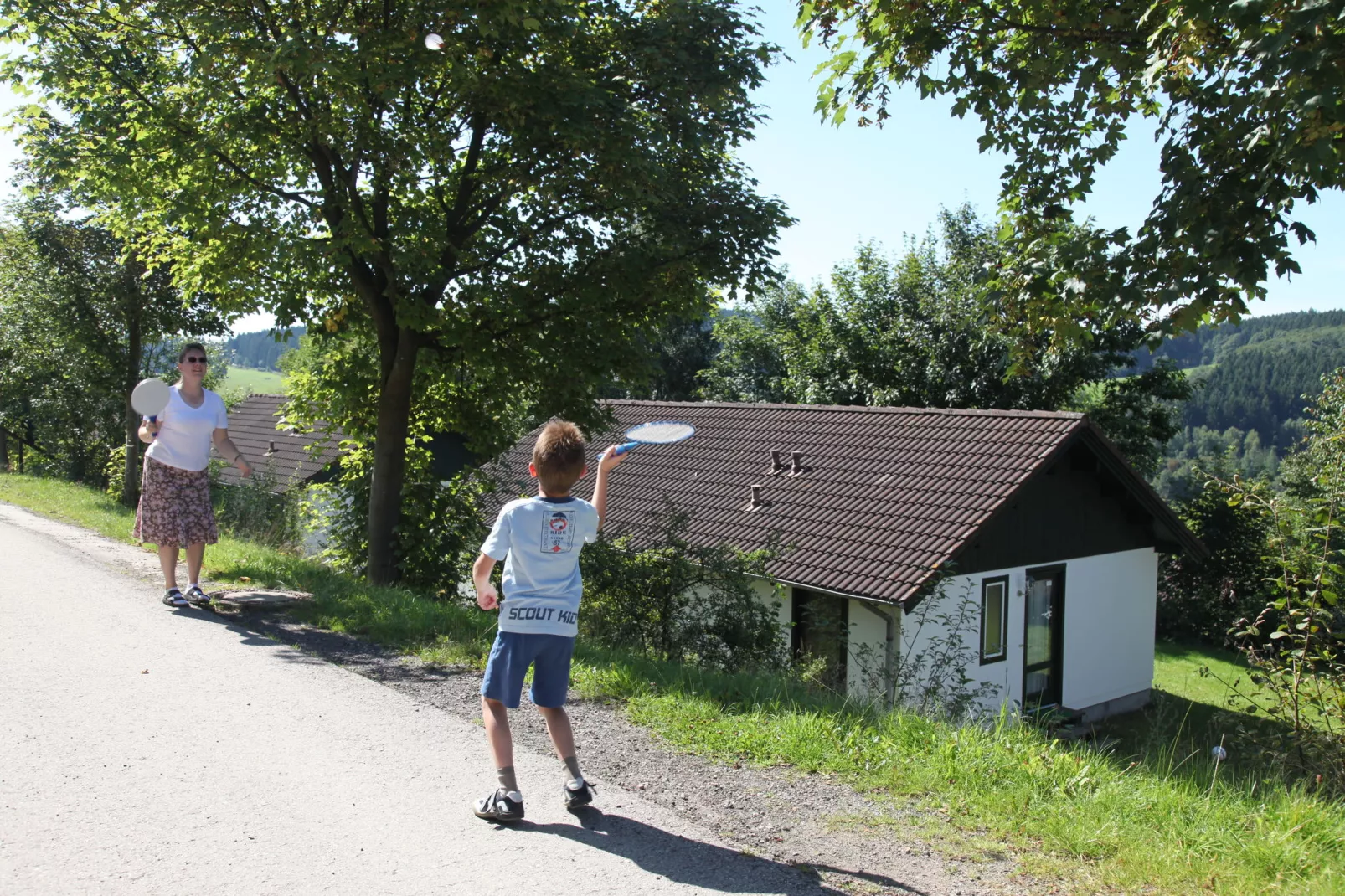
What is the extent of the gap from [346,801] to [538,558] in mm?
1239

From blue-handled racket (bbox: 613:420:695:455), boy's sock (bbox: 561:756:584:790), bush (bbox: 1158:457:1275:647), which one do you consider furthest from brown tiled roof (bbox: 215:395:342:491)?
boy's sock (bbox: 561:756:584:790)

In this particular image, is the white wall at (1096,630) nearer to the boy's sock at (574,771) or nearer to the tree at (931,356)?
the tree at (931,356)

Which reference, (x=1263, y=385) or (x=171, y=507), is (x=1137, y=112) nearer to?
(x=171, y=507)

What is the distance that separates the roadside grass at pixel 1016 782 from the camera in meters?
3.67

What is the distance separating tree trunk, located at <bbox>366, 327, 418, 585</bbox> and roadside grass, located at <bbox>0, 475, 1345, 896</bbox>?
5.85m

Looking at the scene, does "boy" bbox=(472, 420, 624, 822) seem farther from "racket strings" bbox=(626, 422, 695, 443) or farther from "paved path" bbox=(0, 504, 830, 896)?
"racket strings" bbox=(626, 422, 695, 443)

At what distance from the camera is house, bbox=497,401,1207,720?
15227 millimetres

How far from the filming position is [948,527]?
15586 mm

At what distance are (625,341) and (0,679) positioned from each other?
8.55 meters

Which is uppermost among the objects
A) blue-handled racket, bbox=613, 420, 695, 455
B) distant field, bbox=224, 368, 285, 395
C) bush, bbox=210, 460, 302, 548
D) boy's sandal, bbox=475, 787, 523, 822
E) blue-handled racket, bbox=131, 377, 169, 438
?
distant field, bbox=224, 368, 285, 395

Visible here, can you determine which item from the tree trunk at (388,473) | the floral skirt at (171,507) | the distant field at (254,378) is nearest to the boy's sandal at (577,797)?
the floral skirt at (171,507)

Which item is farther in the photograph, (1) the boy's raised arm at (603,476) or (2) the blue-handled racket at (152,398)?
(2) the blue-handled racket at (152,398)

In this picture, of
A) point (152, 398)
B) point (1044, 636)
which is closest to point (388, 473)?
point (152, 398)

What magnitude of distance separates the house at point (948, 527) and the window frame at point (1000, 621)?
3 centimetres
